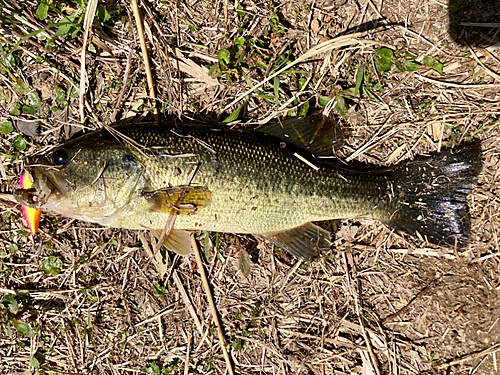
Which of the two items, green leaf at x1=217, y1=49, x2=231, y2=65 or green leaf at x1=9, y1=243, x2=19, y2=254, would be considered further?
green leaf at x1=9, y1=243, x2=19, y2=254

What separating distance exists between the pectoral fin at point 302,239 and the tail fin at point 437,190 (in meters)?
0.60

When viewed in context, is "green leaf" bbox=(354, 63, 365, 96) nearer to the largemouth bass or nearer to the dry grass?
the dry grass

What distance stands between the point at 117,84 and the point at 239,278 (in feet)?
6.85

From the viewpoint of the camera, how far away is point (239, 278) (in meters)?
3.62

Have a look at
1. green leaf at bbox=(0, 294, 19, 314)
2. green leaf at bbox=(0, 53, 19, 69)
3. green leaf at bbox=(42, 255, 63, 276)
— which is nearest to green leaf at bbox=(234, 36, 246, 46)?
green leaf at bbox=(0, 53, 19, 69)

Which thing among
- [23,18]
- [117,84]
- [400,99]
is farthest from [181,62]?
[400,99]

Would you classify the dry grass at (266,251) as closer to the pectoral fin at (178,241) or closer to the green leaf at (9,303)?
the green leaf at (9,303)

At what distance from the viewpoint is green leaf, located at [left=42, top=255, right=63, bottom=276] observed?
11.7 ft

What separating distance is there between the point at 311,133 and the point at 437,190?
1176 mm

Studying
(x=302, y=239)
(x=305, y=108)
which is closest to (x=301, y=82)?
(x=305, y=108)

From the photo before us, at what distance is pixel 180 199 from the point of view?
3047mm

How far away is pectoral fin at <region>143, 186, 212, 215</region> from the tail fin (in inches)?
63.0

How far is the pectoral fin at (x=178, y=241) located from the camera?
10.9 ft

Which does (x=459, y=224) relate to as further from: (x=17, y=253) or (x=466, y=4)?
(x=17, y=253)
